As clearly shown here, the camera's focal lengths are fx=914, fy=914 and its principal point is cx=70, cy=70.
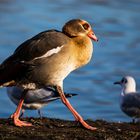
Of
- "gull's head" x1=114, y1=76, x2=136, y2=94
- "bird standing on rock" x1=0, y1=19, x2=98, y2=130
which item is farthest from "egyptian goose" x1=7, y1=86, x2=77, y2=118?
"bird standing on rock" x1=0, y1=19, x2=98, y2=130

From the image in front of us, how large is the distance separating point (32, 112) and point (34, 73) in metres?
5.65

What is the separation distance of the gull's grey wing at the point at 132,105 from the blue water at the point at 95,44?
1313mm

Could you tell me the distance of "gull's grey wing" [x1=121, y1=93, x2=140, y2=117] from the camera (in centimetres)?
1373

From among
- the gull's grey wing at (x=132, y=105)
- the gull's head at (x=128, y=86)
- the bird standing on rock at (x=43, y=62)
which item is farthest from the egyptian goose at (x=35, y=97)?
the bird standing on rock at (x=43, y=62)

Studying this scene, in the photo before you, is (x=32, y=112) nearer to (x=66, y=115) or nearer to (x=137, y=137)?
(x=66, y=115)

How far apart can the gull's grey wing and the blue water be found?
4.31ft

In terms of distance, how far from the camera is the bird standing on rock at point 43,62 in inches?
397

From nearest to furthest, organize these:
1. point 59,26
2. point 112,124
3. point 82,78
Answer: point 112,124
point 82,78
point 59,26

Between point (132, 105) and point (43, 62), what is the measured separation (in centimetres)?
392

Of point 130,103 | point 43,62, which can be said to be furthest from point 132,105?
point 43,62

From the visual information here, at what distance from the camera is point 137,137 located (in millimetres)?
9711

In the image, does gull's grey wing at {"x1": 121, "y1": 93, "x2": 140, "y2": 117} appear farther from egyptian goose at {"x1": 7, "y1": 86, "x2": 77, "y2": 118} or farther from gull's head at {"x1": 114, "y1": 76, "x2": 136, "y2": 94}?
egyptian goose at {"x1": 7, "y1": 86, "x2": 77, "y2": 118}

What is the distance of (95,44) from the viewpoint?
18.3 metres

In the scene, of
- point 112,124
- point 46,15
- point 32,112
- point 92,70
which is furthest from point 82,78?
point 112,124
